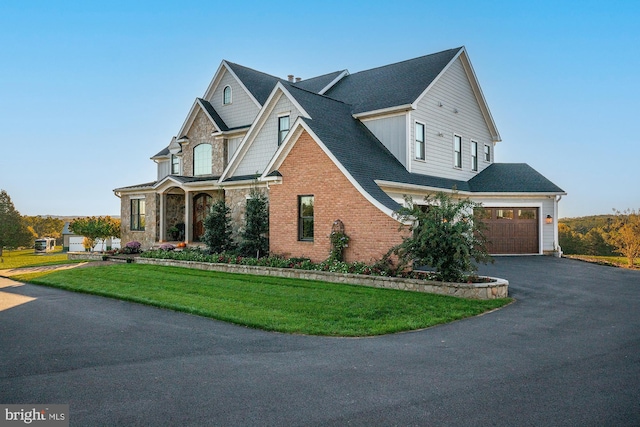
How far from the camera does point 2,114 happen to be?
17.6 m

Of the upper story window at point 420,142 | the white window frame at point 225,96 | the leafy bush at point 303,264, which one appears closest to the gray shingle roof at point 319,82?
the white window frame at point 225,96

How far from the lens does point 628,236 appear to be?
1950 centimetres

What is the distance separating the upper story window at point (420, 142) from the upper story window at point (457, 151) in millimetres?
3161

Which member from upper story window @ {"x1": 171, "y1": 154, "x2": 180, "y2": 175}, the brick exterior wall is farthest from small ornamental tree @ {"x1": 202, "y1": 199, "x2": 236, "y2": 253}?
upper story window @ {"x1": 171, "y1": 154, "x2": 180, "y2": 175}

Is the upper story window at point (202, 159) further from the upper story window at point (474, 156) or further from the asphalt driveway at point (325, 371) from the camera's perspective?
the asphalt driveway at point (325, 371)

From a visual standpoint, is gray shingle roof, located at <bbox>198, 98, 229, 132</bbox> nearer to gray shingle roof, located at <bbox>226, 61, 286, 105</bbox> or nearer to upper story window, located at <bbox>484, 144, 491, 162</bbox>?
gray shingle roof, located at <bbox>226, 61, 286, 105</bbox>

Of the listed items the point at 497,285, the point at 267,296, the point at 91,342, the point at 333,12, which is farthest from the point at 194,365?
the point at 333,12

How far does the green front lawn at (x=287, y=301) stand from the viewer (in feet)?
28.3

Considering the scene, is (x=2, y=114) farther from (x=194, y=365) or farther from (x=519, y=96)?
(x=519, y=96)

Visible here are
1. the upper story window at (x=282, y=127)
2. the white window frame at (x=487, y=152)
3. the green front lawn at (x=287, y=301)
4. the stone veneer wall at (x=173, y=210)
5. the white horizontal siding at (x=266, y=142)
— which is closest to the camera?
the green front lawn at (x=287, y=301)

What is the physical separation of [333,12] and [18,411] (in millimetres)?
20062

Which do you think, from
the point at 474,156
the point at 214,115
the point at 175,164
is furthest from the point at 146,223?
the point at 474,156

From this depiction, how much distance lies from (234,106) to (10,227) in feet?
134

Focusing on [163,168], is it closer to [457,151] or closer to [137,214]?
[137,214]
